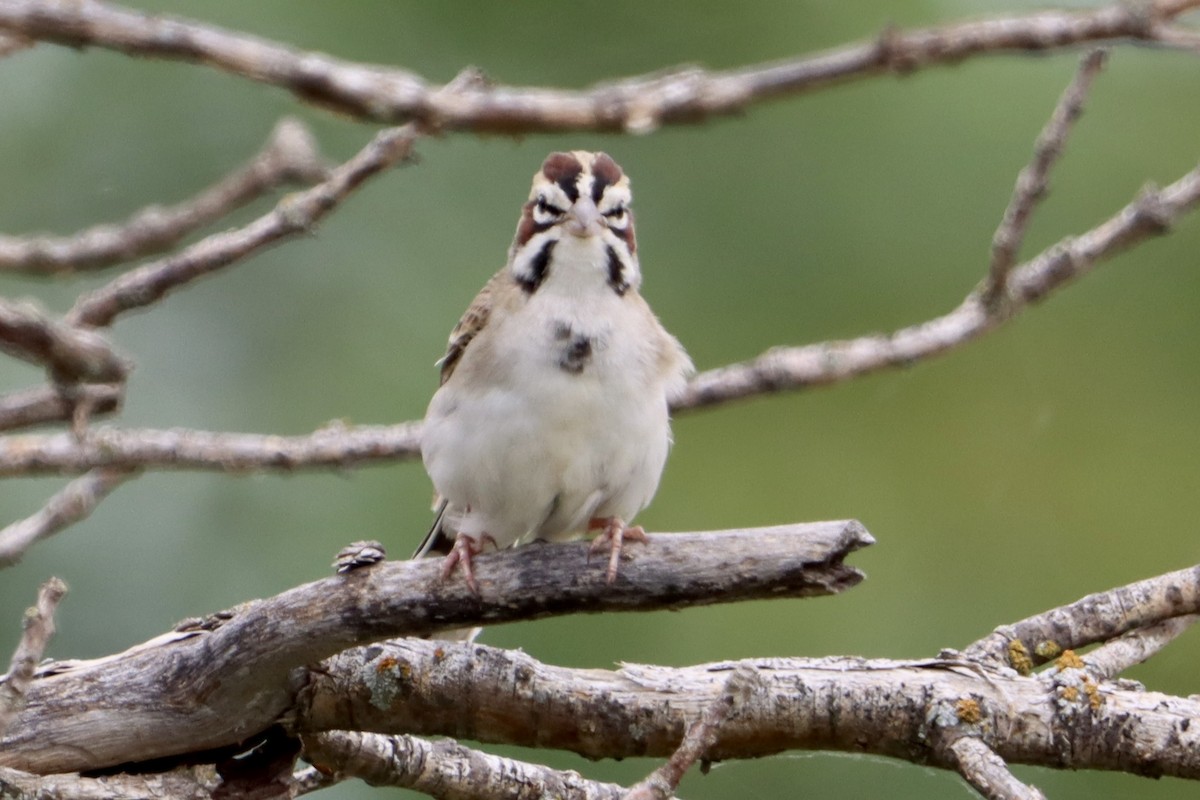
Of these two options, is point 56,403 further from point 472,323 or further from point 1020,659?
point 1020,659

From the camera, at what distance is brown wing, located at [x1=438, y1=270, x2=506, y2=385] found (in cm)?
435

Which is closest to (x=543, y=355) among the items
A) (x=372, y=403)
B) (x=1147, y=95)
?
(x=372, y=403)

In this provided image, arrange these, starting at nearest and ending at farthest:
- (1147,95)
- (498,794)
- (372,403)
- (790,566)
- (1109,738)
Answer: (790,566)
(1109,738)
(498,794)
(372,403)
(1147,95)

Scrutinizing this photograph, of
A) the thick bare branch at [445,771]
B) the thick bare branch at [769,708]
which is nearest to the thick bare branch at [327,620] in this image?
the thick bare branch at [769,708]

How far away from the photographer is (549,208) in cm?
419

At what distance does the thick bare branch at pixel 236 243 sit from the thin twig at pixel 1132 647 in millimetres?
1851

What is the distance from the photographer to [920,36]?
2.04 meters

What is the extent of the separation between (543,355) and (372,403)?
2897 millimetres

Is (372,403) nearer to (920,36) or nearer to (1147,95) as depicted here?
(1147,95)

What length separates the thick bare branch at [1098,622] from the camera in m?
3.74

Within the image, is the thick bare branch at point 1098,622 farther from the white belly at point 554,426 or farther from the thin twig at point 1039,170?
the white belly at point 554,426

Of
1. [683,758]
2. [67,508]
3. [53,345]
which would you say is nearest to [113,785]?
[67,508]

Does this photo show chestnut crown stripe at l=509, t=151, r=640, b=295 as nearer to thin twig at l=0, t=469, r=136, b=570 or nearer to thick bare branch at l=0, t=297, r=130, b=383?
thin twig at l=0, t=469, r=136, b=570

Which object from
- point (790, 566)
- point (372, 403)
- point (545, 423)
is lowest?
point (790, 566)
